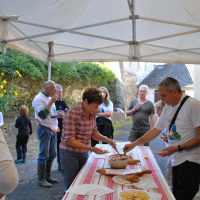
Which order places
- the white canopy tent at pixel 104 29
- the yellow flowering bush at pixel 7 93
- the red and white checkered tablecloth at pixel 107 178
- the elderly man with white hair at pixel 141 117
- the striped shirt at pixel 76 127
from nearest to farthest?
the red and white checkered tablecloth at pixel 107 178
the striped shirt at pixel 76 127
the white canopy tent at pixel 104 29
the elderly man with white hair at pixel 141 117
the yellow flowering bush at pixel 7 93

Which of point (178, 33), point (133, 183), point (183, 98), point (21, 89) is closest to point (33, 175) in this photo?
point (133, 183)

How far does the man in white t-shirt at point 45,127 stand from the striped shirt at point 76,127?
1.20m

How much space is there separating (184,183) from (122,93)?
12.3 metres

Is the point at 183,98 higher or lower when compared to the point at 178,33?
lower

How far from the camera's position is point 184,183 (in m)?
2.08

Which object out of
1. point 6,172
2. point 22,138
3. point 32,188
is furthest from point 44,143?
point 6,172

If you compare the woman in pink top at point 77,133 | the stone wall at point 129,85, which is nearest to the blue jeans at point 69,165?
the woman in pink top at point 77,133

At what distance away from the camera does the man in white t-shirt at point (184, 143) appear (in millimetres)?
2053

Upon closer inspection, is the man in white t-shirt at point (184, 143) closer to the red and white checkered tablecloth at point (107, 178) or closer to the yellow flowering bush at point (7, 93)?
the red and white checkered tablecloth at point (107, 178)

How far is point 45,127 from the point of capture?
3412mm

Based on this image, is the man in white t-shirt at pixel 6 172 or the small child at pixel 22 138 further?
the small child at pixel 22 138

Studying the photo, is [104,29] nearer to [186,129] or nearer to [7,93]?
[186,129]

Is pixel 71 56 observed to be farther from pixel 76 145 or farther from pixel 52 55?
pixel 76 145

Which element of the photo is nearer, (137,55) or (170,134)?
(170,134)
